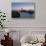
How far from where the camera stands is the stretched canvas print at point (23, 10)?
473cm

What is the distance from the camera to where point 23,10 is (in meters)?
4.77

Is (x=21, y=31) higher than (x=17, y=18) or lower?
lower

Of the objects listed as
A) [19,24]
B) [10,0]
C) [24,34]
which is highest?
[10,0]

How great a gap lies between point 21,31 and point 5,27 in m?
0.53

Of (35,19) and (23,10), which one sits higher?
(23,10)

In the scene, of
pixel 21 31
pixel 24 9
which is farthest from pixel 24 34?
pixel 24 9

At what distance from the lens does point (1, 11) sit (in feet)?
15.3

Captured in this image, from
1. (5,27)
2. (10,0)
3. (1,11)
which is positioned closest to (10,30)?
(5,27)

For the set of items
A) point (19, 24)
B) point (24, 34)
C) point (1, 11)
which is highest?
point (1, 11)

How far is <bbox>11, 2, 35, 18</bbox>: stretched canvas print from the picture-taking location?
473 cm

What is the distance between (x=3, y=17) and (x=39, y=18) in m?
1.15

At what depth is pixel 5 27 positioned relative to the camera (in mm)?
4750

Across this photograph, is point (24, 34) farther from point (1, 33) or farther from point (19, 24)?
point (1, 33)

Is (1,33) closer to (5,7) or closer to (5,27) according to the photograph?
(5,27)
